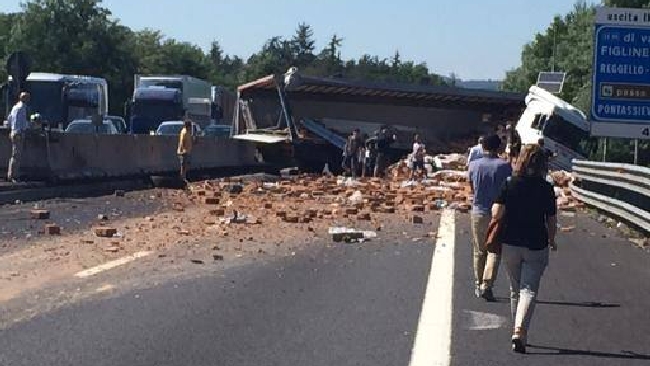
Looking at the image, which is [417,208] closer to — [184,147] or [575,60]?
[184,147]

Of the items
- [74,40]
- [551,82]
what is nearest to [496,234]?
[551,82]

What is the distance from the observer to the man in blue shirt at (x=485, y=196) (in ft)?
39.1

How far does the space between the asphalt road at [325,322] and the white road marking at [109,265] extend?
1258 mm

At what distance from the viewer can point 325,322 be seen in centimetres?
1031

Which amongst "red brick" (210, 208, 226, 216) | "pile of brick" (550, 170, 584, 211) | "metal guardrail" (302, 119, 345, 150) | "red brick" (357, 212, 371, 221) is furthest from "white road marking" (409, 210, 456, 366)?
"metal guardrail" (302, 119, 345, 150)

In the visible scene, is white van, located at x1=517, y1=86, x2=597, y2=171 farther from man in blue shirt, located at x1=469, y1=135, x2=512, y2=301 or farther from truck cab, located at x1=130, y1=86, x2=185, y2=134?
man in blue shirt, located at x1=469, y1=135, x2=512, y2=301

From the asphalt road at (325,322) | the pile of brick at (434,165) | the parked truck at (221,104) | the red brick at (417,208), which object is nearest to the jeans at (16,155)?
the red brick at (417,208)

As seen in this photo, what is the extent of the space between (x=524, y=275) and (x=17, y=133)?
16.8 meters

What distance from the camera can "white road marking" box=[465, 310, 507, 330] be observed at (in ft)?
33.8

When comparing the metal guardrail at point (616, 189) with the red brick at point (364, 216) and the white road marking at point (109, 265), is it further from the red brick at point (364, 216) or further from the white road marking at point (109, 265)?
the white road marking at point (109, 265)

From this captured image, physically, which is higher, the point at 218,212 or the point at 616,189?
the point at 616,189

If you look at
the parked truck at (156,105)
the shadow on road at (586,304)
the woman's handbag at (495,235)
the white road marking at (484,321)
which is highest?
the parked truck at (156,105)

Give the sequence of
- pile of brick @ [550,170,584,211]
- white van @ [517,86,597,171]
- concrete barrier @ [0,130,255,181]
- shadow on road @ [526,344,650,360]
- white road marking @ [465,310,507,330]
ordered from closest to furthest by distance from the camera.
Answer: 1. shadow on road @ [526,344,650,360]
2. white road marking @ [465,310,507,330]
3. concrete barrier @ [0,130,255,181]
4. pile of brick @ [550,170,584,211]
5. white van @ [517,86,597,171]

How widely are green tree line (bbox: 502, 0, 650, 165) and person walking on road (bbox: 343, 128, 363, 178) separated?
24.8 feet
